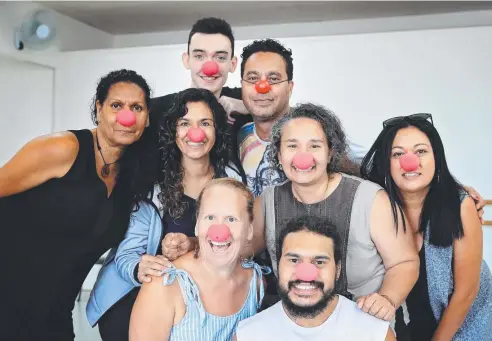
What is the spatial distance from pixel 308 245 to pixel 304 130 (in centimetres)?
40

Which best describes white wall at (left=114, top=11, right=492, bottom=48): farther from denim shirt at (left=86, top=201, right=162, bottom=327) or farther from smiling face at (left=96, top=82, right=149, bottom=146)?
denim shirt at (left=86, top=201, right=162, bottom=327)

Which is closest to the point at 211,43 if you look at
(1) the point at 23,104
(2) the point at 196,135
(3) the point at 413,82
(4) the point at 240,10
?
(2) the point at 196,135

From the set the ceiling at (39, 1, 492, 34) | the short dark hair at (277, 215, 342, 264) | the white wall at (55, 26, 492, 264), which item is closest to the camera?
the short dark hair at (277, 215, 342, 264)

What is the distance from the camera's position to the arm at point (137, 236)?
6.79 feet

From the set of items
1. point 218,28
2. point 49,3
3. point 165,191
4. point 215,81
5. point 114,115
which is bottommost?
point 165,191

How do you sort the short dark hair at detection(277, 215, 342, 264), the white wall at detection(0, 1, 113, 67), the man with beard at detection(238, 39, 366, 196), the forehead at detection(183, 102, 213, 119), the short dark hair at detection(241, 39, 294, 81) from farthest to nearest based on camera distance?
the white wall at detection(0, 1, 113, 67) → the short dark hair at detection(241, 39, 294, 81) → the man with beard at detection(238, 39, 366, 196) → the forehead at detection(183, 102, 213, 119) → the short dark hair at detection(277, 215, 342, 264)

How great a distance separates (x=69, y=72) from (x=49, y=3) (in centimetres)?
68

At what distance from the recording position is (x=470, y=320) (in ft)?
Result: 7.08

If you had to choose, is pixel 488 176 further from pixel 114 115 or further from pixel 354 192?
pixel 114 115

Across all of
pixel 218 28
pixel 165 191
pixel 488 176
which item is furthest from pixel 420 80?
pixel 165 191

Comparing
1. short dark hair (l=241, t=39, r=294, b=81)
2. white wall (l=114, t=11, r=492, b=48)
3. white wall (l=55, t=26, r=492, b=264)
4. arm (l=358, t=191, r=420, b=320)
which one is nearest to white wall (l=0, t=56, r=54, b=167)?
white wall (l=114, t=11, r=492, b=48)

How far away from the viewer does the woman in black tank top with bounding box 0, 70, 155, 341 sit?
208 cm

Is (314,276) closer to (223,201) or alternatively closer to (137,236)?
(223,201)

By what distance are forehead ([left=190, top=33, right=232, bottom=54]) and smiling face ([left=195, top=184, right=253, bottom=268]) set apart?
909 mm
